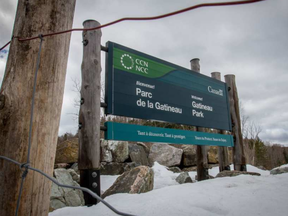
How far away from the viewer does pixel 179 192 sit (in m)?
3.09

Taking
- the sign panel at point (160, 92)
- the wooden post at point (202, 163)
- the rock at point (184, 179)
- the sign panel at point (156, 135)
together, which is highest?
the sign panel at point (160, 92)

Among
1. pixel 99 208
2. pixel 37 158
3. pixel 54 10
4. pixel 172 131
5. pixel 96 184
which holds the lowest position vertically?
Result: pixel 99 208

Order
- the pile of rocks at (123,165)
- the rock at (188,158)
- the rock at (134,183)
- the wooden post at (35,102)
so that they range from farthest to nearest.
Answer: the rock at (188,158) < the pile of rocks at (123,165) < the rock at (134,183) < the wooden post at (35,102)

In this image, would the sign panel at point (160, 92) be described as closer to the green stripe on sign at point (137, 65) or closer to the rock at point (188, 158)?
the green stripe on sign at point (137, 65)

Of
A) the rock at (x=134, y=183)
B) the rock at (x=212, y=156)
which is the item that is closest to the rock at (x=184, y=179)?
the rock at (x=134, y=183)

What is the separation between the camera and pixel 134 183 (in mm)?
3676

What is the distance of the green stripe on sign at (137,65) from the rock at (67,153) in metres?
6.14

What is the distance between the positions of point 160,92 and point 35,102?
298 cm

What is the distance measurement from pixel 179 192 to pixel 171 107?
5.83 feet

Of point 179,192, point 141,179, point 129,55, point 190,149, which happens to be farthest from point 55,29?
point 190,149

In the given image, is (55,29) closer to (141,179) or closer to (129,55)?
(129,55)

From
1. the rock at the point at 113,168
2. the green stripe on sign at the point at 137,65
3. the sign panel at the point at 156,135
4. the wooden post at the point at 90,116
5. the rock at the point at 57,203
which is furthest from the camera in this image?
the rock at the point at 113,168

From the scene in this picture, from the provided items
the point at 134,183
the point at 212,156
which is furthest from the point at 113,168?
the point at 134,183

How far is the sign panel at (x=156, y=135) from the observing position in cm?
324
